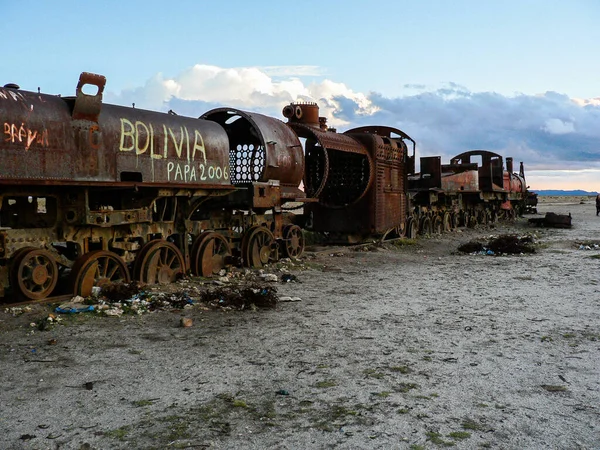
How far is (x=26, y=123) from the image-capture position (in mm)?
7094

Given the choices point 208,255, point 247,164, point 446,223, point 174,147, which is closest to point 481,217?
point 446,223

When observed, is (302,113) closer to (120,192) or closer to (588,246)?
(120,192)

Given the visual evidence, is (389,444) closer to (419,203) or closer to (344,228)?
(344,228)

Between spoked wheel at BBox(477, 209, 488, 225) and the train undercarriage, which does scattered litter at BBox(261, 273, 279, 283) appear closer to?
the train undercarriage

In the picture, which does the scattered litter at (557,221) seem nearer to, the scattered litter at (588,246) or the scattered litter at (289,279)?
the scattered litter at (588,246)

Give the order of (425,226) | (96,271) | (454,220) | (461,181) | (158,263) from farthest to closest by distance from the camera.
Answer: (454,220) → (461,181) → (425,226) → (158,263) → (96,271)

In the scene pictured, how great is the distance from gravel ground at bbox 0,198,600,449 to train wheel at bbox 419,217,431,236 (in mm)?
11864

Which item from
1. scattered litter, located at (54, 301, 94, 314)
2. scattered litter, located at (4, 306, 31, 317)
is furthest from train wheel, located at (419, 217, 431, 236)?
scattered litter, located at (4, 306, 31, 317)

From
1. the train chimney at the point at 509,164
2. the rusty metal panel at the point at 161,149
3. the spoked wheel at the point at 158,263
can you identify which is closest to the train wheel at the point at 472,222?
the train chimney at the point at 509,164

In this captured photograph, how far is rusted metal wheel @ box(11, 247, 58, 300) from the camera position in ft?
23.3

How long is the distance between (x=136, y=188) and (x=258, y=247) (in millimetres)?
3640

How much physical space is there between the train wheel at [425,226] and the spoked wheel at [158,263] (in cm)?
1266

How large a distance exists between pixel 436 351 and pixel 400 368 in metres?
0.71

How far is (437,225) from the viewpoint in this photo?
22.0m
